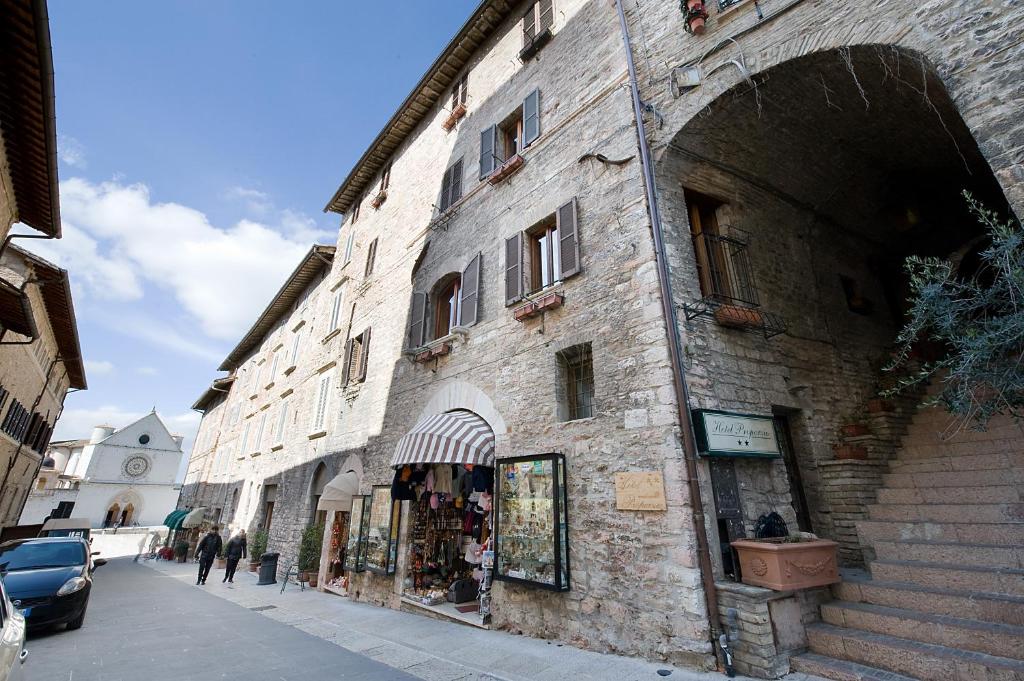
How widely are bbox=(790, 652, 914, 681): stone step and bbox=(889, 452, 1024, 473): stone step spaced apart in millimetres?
3175

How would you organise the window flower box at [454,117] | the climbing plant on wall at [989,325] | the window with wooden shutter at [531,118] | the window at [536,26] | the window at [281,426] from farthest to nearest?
the window at [281,426] → the window flower box at [454,117] → the window at [536,26] → the window with wooden shutter at [531,118] → the climbing plant on wall at [989,325]

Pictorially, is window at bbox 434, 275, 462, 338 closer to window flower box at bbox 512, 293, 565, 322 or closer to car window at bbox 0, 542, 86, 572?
window flower box at bbox 512, 293, 565, 322

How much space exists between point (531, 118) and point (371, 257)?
7123 millimetres

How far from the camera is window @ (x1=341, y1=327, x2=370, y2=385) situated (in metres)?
12.0

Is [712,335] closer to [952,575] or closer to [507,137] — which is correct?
[952,575]

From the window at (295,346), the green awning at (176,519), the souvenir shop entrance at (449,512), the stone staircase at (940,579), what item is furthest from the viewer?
the green awning at (176,519)

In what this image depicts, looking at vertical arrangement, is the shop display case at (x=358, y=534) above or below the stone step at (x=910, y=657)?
above

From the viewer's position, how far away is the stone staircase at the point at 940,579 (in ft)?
12.0

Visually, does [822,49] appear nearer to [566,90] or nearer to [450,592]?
[566,90]

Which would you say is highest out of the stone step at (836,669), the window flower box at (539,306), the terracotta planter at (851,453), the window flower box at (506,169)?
the window flower box at (506,169)

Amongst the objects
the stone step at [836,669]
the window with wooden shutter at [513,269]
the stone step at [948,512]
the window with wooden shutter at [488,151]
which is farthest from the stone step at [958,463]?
the window with wooden shutter at [488,151]

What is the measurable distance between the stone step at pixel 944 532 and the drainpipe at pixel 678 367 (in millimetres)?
2290

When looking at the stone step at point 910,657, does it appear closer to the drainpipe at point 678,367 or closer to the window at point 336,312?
→ the drainpipe at point 678,367

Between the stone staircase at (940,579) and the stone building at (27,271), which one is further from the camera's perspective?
the stone building at (27,271)
